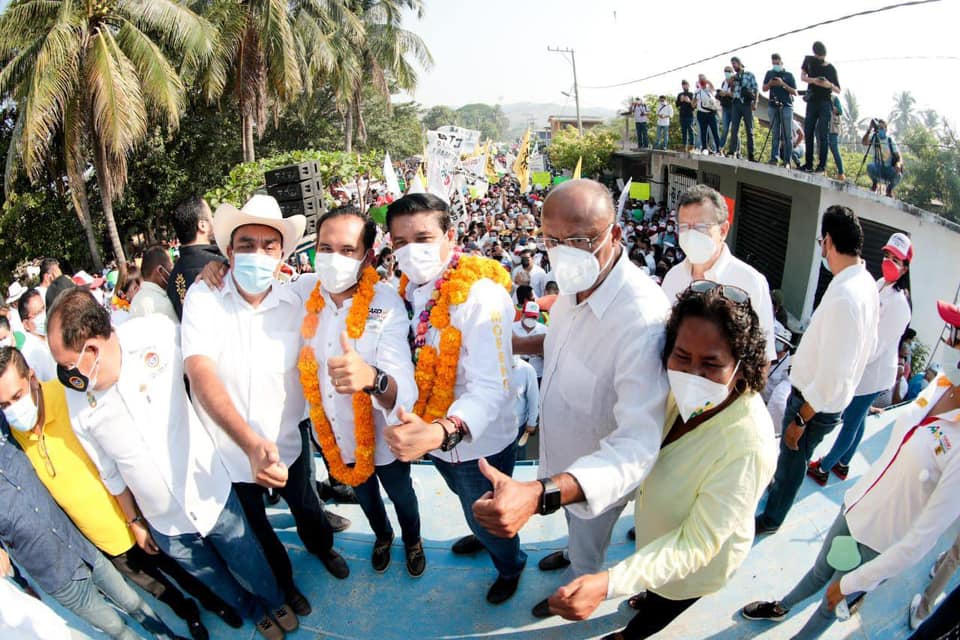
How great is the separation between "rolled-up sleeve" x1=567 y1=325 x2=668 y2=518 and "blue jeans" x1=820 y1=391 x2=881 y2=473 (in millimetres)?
2171

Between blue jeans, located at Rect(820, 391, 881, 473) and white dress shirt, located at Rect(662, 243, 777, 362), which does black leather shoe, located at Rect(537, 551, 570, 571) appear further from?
blue jeans, located at Rect(820, 391, 881, 473)

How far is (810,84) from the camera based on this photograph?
7.92 metres

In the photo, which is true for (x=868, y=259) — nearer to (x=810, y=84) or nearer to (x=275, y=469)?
(x=810, y=84)

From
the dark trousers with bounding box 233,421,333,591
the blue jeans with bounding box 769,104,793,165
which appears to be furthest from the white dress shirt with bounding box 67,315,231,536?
the blue jeans with bounding box 769,104,793,165

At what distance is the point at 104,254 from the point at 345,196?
9870 mm

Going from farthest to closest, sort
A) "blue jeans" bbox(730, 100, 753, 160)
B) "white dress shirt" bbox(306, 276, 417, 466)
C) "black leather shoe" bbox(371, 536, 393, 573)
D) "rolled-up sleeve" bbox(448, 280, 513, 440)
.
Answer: "blue jeans" bbox(730, 100, 753, 160)
"black leather shoe" bbox(371, 536, 393, 573)
"white dress shirt" bbox(306, 276, 417, 466)
"rolled-up sleeve" bbox(448, 280, 513, 440)

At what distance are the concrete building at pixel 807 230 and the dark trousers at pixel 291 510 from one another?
7.23m

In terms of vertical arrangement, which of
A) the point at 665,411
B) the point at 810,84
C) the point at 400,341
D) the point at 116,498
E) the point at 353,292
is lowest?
the point at 116,498

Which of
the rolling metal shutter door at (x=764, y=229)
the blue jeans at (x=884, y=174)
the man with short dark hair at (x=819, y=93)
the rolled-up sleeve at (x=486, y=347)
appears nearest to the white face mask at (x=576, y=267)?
the rolled-up sleeve at (x=486, y=347)

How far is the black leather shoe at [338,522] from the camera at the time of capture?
3.33 m

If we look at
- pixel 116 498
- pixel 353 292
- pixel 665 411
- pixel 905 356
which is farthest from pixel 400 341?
pixel 905 356

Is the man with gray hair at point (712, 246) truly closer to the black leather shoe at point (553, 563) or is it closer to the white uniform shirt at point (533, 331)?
the black leather shoe at point (553, 563)

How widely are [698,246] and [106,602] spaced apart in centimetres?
334

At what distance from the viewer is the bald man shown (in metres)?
1.62
